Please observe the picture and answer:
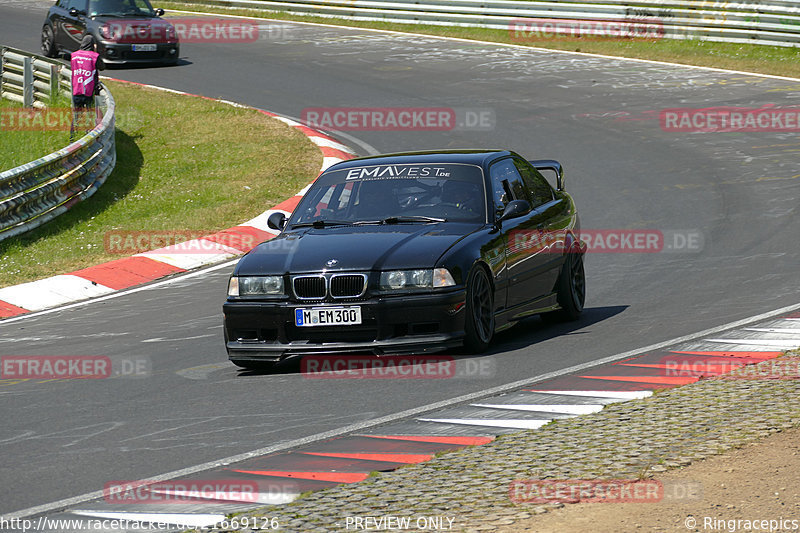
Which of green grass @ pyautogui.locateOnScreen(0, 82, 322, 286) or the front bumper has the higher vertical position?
the front bumper

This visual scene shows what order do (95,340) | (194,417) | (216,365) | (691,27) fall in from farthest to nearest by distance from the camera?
(691,27) → (95,340) → (216,365) → (194,417)

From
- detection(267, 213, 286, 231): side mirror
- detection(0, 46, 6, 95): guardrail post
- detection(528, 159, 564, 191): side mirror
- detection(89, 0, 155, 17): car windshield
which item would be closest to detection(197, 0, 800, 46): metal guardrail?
detection(89, 0, 155, 17): car windshield

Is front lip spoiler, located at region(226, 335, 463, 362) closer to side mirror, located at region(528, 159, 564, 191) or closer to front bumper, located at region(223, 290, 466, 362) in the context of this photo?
front bumper, located at region(223, 290, 466, 362)

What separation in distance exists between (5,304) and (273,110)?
36.2ft

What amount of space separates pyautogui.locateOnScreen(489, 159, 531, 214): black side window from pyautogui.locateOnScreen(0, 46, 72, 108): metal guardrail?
15243 mm

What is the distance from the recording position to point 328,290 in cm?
870

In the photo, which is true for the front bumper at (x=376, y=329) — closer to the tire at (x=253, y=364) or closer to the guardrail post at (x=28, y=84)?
the tire at (x=253, y=364)

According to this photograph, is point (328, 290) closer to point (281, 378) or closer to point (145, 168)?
point (281, 378)

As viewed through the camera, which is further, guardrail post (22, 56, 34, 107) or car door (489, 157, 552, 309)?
guardrail post (22, 56, 34, 107)

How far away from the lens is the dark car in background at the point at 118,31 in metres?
28.0

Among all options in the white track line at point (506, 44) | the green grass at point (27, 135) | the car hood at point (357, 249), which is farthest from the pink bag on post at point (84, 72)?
the car hood at point (357, 249)

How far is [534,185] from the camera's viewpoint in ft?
35.6

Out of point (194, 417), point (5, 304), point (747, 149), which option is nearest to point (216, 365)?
point (194, 417)

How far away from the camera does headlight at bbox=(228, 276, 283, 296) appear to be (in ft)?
29.0
